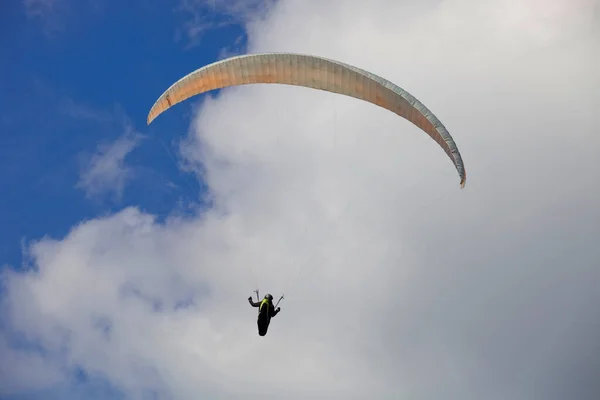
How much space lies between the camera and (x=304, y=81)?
128 ft

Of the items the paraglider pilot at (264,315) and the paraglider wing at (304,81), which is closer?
the paraglider wing at (304,81)

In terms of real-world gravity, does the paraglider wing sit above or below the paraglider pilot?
above

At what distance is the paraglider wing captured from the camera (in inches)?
1458

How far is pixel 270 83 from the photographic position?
39.7 metres

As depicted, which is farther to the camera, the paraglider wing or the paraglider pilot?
the paraglider pilot

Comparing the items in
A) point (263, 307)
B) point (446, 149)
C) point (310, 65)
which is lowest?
point (263, 307)

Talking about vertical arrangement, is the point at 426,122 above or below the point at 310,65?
below

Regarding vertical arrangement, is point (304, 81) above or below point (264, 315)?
above

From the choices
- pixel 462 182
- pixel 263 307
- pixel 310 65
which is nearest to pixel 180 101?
pixel 310 65

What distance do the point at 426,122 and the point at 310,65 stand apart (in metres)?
6.14

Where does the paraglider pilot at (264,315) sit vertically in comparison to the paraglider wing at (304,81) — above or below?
below

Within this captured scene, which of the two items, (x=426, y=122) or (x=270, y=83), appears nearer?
(x=426, y=122)

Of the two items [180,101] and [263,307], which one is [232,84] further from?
[263,307]

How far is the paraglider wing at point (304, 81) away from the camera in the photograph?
37.0 m
